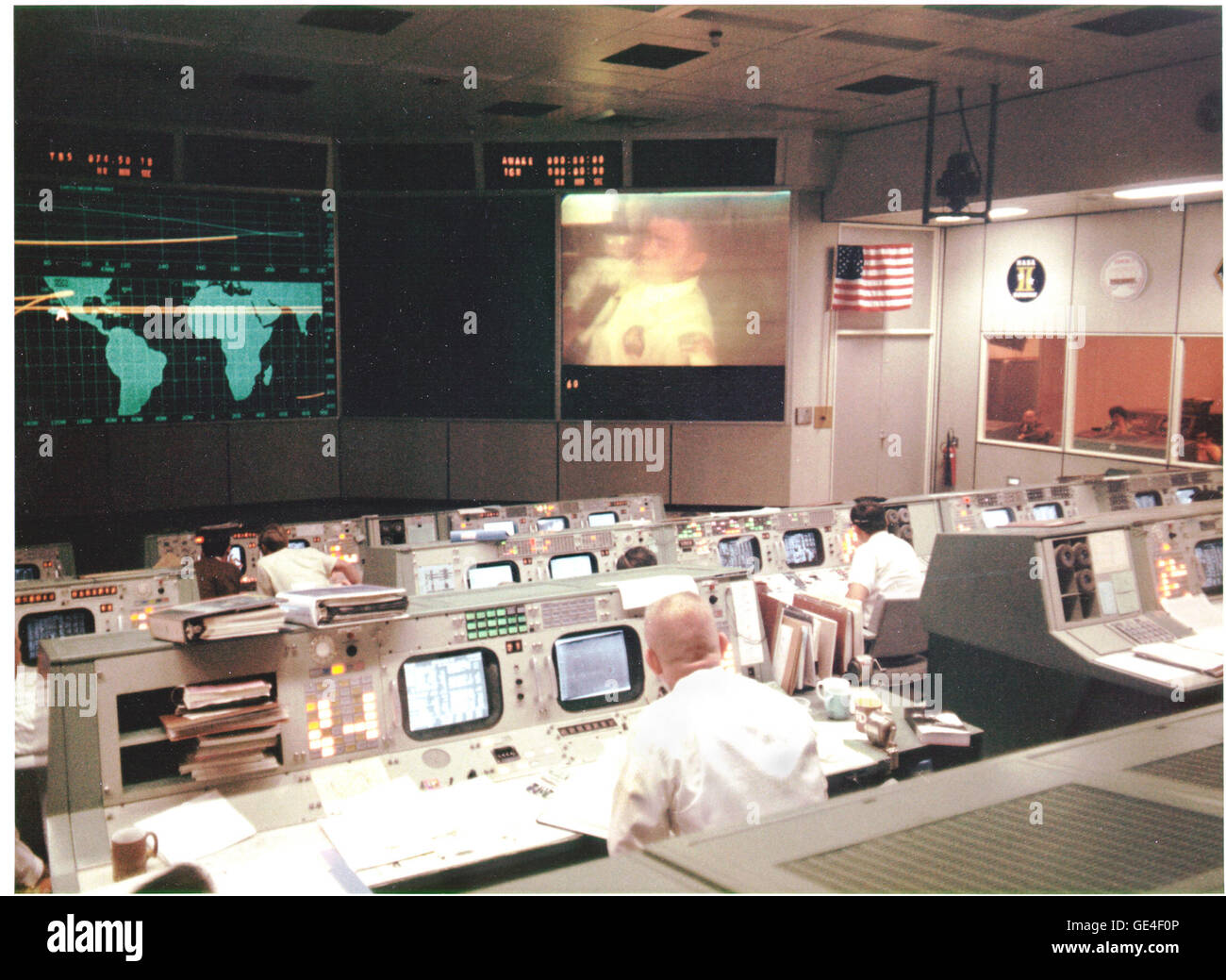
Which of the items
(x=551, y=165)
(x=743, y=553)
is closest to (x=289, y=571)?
(x=743, y=553)

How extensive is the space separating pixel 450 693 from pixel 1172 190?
21.8ft

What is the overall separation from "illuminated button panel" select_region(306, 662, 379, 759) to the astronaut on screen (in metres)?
7.04

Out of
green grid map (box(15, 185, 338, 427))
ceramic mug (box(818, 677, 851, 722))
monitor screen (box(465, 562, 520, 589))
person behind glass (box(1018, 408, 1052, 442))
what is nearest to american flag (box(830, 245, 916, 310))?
person behind glass (box(1018, 408, 1052, 442))

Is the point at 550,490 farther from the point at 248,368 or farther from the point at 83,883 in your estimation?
the point at 83,883

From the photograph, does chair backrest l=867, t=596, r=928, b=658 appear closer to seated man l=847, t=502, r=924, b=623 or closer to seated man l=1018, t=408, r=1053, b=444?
seated man l=847, t=502, r=924, b=623

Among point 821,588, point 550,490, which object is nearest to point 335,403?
point 550,490

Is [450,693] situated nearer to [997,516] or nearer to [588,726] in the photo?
[588,726]

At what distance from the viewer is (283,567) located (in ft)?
15.0

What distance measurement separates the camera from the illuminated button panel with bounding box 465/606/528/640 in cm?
272

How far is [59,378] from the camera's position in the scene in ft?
26.7

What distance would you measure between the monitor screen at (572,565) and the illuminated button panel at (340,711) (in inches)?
93.8

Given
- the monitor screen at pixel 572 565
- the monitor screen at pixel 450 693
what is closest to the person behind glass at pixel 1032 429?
the monitor screen at pixel 572 565

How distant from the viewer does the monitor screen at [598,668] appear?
2895 millimetres

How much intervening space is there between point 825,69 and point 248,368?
553cm
